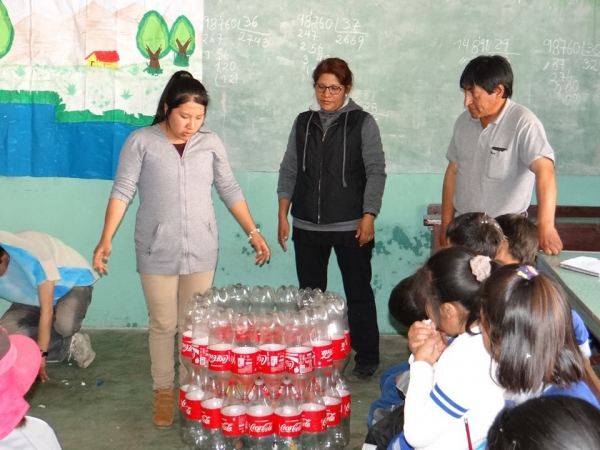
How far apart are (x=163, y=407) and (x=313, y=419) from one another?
76 centimetres

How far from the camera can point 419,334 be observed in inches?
84.6

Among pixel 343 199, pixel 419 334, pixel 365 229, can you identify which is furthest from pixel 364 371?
pixel 419 334

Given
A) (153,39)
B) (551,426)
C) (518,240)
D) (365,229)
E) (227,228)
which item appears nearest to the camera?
(551,426)

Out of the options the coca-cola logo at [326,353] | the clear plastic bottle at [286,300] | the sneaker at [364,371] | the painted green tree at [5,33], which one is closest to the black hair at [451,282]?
the coca-cola logo at [326,353]

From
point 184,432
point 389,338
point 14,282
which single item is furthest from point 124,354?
point 389,338

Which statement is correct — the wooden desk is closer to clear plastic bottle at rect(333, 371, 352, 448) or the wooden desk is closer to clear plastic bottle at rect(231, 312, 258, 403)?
clear plastic bottle at rect(333, 371, 352, 448)

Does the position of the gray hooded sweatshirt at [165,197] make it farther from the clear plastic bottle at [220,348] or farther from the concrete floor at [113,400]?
the concrete floor at [113,400]

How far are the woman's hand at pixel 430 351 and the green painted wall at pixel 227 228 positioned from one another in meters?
2.53

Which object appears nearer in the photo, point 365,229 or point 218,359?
point 218,359

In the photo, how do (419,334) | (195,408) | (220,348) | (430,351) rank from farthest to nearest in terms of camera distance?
(195,408), (220,348), (419,334), (430,351)

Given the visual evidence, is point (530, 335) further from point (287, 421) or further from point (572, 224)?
point (572, 224)

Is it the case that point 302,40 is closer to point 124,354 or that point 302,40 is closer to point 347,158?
point 347,158

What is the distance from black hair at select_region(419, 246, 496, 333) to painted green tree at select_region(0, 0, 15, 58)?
331cm

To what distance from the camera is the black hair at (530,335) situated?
158 cm
